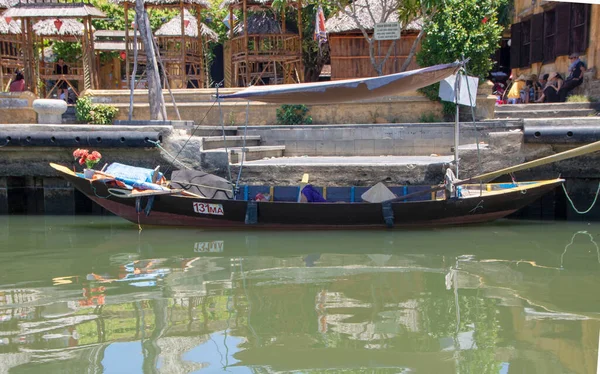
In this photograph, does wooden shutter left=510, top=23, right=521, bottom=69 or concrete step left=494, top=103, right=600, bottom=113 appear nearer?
concrete step left=494, top=103, right=600, bottom=113

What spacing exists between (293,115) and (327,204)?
4.27 metres

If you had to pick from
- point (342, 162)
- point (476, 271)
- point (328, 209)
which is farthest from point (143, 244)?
point (476, 271)

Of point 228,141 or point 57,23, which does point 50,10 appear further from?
point 228,141

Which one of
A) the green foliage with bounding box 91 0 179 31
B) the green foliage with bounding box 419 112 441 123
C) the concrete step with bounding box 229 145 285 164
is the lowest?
the concrete step with bounding box 229 145 285 164

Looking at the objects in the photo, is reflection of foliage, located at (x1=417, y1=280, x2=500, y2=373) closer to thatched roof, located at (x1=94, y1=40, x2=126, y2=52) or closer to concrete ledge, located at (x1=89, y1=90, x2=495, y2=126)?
concrete ledge, located at (x1=89, y1=90, x2=495, y2=126)

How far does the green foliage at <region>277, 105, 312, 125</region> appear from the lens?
45.1ft

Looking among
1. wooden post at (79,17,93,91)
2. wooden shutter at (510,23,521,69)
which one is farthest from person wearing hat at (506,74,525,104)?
wooden post at (79,17,93,91)

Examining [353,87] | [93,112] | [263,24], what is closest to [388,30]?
[263,24]

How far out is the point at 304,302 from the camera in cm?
644

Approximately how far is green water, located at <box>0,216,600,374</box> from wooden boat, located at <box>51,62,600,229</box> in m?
0.28

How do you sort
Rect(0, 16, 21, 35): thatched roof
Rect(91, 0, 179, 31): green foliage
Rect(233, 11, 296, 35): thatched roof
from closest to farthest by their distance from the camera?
Rect(233, 11, 296, 35): thatched roof → Rect(0, 16, 21, 35): thatched roof → Rect(91, 0, 179, 31): green foliage

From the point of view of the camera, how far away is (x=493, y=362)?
4.86m

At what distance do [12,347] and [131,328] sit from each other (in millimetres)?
961

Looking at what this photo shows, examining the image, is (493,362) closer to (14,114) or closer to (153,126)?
(153,126)
